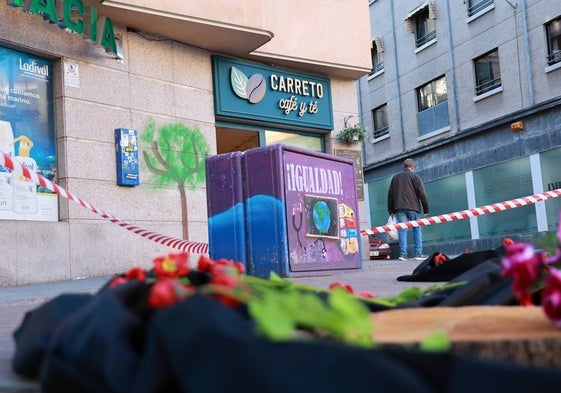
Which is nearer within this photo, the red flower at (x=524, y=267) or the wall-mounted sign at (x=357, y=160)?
the red flower at (x=524, y=267)

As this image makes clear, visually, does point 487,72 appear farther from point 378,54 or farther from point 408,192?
point 408,192

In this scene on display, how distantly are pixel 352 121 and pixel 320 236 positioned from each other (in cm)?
745

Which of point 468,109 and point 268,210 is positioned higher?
point 468,109

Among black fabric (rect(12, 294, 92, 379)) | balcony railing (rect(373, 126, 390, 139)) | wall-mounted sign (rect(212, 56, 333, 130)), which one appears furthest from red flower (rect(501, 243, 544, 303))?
balcony railing (rect(373, 126, 390, 139))

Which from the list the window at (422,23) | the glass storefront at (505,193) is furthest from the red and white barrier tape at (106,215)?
the window at (422,23)

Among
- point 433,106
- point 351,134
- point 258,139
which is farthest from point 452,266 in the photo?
point 433,106

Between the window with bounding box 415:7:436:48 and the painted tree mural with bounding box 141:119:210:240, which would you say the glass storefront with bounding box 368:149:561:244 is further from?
the painted tree mural with bounding box 141:119:210:240

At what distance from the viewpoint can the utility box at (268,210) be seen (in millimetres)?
7656

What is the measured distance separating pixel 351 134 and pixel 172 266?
13.1m

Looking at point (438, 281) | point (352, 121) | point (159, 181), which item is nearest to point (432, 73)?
point (352, 121)

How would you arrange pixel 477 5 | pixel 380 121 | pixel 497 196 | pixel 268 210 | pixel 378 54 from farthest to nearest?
1. pixel 380 121
2. pixel 378 54
3. pixel 477 5
4. pixel 497 196
5. pixel 268 210

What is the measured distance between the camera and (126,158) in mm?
10977

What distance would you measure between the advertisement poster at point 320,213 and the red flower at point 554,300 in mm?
6114

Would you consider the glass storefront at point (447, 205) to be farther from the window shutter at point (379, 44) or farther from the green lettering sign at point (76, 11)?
the green lettering sign at point (76, 11)
